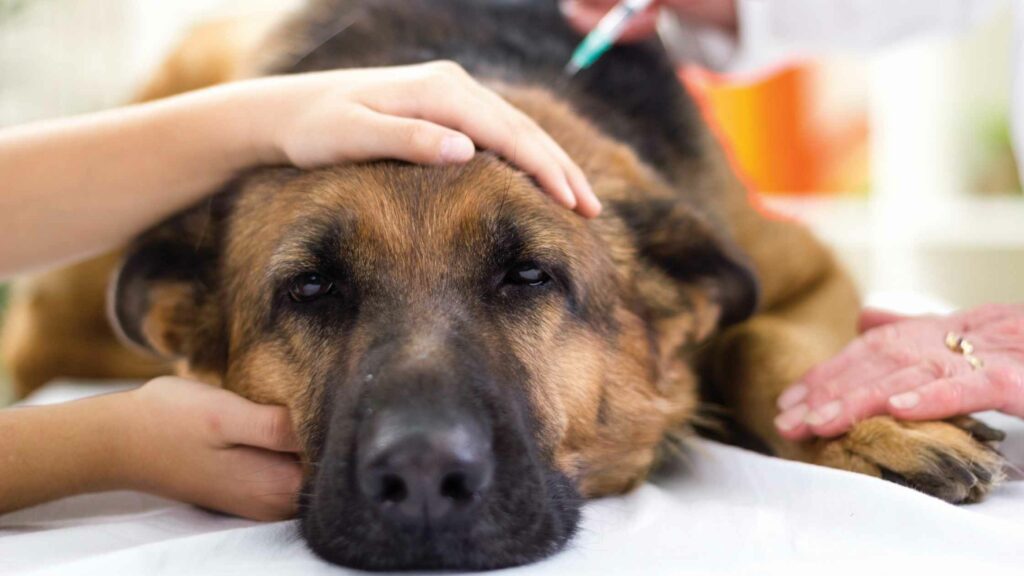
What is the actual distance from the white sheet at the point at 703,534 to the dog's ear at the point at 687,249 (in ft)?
1.55

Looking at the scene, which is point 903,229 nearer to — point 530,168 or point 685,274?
point 685,274

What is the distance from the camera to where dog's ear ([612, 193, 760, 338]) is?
7.02ft

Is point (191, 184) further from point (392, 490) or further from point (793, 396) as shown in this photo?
point (793, 396)

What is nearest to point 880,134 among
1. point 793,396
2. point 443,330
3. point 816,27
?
point 816,27

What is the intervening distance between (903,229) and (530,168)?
15.0ft

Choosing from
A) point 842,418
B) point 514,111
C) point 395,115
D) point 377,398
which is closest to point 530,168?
point 514,111

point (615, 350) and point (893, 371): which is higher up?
point (893, 371)

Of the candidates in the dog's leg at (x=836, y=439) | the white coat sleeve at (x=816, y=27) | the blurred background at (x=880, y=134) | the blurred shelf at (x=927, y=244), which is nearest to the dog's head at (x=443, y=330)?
the dog's leg at (x=836, y=439)

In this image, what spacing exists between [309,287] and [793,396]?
993mm

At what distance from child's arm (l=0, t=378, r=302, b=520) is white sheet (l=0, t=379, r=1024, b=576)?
0.05 meters

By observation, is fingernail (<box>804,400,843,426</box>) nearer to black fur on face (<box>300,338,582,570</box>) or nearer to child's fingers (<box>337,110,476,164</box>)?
black fur on face (<box>300,338,582,570</box>)

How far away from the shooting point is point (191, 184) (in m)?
1.98

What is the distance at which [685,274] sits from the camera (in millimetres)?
2215

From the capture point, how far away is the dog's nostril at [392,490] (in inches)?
52.5
